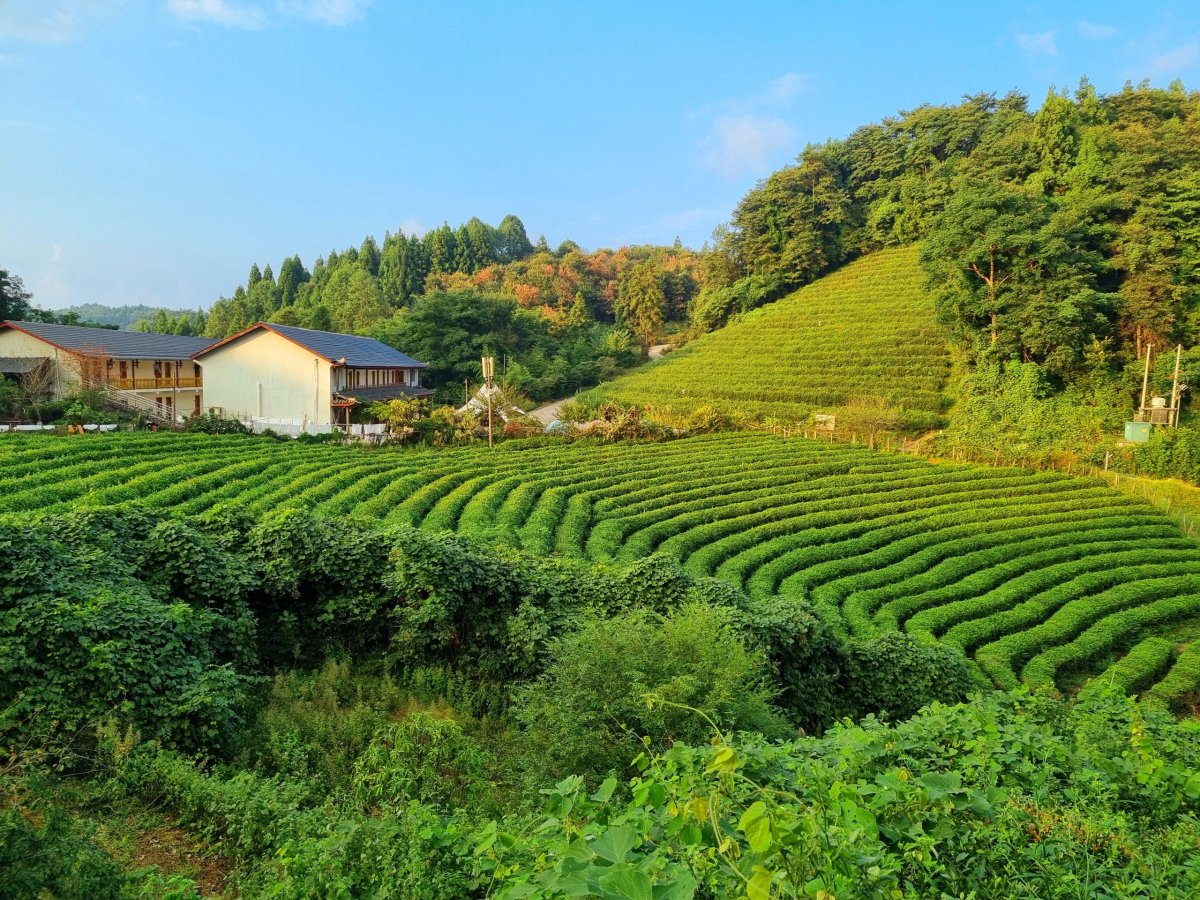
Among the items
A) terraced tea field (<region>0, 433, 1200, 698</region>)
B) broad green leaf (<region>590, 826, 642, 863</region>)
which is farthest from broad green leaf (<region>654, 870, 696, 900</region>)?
terraced tea field (<region>0, 433, 1200, 698</region>)

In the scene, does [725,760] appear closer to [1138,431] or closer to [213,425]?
[1138,431]

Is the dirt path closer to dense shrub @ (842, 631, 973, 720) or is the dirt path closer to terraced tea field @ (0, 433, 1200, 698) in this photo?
terraced tea field @ (0, 433, 1200, 698)

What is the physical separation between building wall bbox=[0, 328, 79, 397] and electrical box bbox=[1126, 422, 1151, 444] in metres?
46.9

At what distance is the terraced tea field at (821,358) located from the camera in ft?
130

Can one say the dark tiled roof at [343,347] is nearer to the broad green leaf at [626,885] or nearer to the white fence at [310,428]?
the white fence at [310,428]

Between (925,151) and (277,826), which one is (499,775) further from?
(925,151)

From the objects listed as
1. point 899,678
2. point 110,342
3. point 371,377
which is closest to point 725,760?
point 899,678

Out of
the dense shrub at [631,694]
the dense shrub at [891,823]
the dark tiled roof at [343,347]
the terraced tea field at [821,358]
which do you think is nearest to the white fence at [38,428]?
the dark tiled roof at [343,347]

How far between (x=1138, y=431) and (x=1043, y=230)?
49.3ft

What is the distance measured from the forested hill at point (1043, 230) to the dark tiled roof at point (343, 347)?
31787 millimetres

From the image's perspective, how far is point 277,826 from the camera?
4.73 metres

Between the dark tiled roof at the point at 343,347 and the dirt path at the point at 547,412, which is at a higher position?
the dark tiled roof at the point at 343,347

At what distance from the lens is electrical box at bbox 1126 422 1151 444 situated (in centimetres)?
2600

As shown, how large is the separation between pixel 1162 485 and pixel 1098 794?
28625 millimetres
